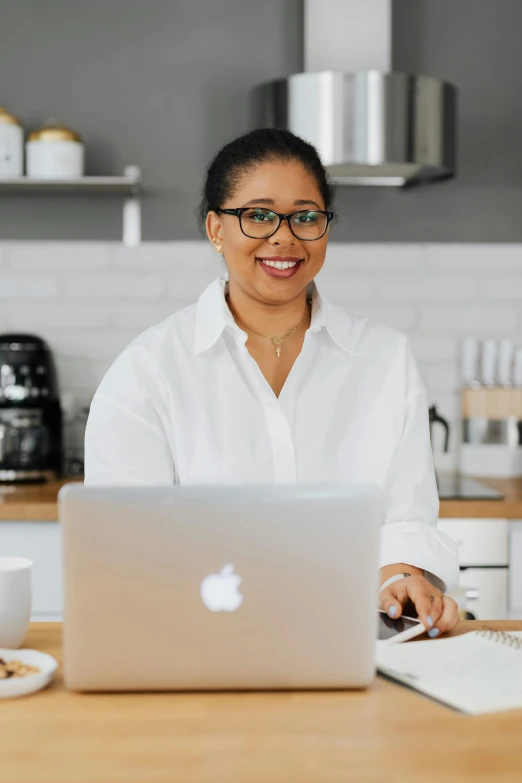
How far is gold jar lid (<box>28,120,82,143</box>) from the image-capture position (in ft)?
9.70

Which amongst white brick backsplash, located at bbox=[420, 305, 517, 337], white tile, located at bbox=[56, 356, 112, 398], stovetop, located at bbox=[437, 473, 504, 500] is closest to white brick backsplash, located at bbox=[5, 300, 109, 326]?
white tile, located at bbox=[56, 356, 112, 398]

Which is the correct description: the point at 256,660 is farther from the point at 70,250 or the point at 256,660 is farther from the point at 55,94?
the point at 55,94

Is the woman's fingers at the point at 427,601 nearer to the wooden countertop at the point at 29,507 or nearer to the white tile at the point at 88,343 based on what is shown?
the wooden countertop at the point at 29,507

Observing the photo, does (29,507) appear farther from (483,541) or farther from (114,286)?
(483,541)

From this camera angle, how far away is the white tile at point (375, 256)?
3189 millimetres

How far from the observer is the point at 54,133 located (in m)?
2.96

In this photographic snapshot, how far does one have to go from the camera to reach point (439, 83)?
2826 mm

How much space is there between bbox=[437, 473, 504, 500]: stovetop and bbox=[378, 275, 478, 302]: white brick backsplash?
1.88 feet

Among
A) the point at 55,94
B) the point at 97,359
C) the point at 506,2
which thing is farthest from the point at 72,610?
the point at 506,2

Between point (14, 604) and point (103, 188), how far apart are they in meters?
2.01

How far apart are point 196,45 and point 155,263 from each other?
699 mm

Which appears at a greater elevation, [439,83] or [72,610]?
[439,83]

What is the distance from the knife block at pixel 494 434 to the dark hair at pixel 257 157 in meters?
1.37

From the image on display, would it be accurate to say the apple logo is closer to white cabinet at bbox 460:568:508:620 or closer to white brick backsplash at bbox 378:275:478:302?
white cabinet at bbox 460:568:508:620
